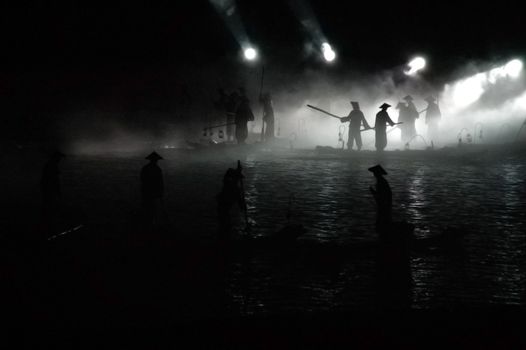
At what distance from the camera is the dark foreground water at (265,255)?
9.22m

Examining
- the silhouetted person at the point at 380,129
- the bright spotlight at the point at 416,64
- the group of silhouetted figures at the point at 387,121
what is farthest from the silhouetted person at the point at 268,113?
the bright spotlight at the point at 416,64

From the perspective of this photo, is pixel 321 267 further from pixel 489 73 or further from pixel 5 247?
pixel 489 73

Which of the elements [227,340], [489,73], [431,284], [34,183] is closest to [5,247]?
[227,340]

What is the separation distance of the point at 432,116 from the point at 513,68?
8528 millimetres

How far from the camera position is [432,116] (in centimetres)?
3462

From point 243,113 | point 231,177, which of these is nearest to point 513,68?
point 243,113

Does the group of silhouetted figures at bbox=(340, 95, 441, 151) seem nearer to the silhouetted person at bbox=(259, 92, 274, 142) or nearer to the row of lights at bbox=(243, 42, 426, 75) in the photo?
the silhouetted person at bbox=(259, 92, 274, 142)

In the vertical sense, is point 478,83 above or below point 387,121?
above

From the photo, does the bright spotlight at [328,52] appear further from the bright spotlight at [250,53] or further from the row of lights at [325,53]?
the bright spotlight at [250,53]

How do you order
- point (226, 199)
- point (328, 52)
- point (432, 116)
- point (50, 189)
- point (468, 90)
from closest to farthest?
point (226, 199) → point (50, 189) → point (432, 116) → point (328, 52) → point (468, 90)

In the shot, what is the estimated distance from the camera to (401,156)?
2719 centimetres

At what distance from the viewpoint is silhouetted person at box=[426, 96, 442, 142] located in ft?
112

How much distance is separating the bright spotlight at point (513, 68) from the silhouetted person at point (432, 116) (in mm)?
7025

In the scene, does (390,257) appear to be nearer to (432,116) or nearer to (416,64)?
(432,116)
